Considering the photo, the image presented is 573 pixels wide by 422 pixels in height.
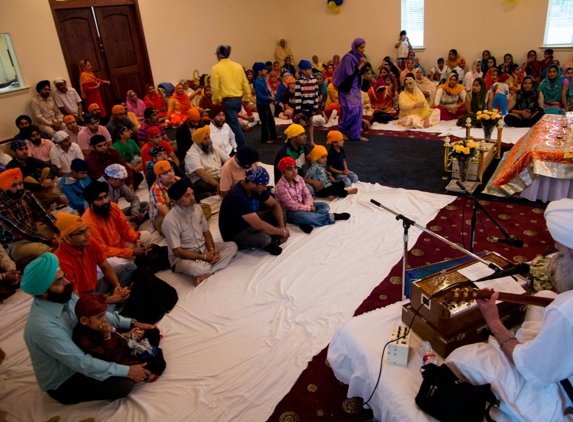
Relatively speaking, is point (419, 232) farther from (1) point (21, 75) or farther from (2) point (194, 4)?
(2) point (194, 4)

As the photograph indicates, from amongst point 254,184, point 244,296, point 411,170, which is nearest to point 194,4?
point 411,170

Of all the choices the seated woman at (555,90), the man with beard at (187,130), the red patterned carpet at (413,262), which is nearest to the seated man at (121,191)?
the man with beard at (187,130)

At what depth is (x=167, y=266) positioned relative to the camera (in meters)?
3.74

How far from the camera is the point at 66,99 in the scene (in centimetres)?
772

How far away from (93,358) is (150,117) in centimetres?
393

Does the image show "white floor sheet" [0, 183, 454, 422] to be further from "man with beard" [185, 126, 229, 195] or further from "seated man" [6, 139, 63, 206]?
"seated man" [6, 139, 63, 206]

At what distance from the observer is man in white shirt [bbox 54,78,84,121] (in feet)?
25.1

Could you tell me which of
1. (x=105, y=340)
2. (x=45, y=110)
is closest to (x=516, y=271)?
(x=105, y=340)

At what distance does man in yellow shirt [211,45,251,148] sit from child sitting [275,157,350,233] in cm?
230

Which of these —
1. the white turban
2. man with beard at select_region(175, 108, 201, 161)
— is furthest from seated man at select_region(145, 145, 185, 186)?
the white turban

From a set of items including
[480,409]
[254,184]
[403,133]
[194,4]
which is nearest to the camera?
[480,409]

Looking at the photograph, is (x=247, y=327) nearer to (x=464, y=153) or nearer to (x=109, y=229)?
(x=109, y=229)

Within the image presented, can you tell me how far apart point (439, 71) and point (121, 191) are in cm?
821

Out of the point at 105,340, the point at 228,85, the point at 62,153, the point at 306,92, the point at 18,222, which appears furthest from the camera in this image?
the point at 306,92
